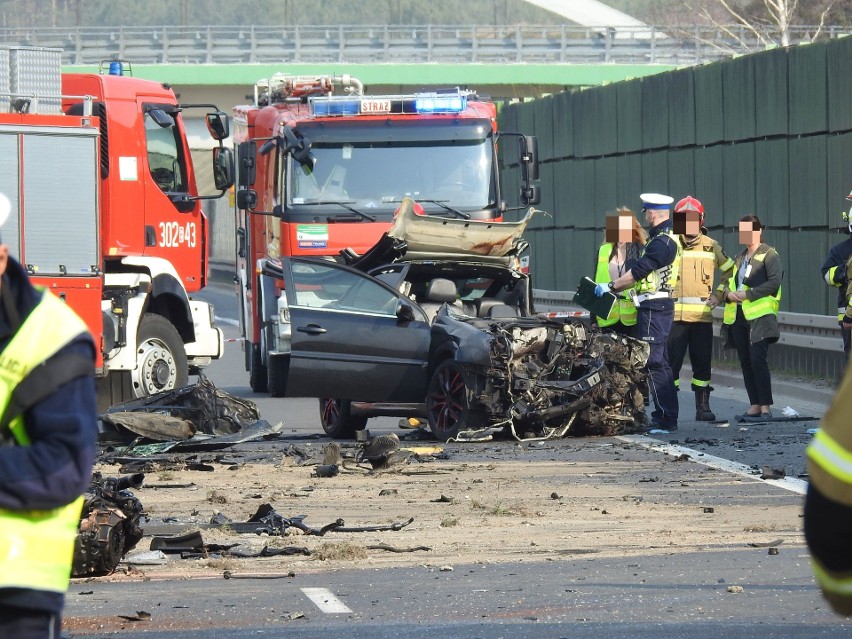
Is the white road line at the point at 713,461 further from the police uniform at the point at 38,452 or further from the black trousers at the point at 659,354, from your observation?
the police uniform at the point at 38,452

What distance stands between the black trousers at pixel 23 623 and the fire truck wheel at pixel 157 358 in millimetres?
12705

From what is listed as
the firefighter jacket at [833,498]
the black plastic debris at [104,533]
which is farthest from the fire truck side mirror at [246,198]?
the firefighter jacket at [833,498]

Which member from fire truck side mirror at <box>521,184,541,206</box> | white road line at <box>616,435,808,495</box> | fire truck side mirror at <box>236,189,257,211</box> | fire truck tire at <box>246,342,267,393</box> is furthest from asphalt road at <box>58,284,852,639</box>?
fire truck tire at <box>246,342,267,393</box>

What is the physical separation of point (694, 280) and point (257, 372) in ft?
21.6

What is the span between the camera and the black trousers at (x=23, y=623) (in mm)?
3598

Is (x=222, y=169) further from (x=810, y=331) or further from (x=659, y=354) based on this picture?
(x=810, y=331)

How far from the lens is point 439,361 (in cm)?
1417

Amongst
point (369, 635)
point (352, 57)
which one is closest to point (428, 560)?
point (369, 635)

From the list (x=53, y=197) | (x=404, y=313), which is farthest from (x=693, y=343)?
(x=53, y=197)

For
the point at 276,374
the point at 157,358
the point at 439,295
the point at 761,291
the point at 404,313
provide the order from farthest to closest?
1. the point at 276,374
2. the point at 157,358
3. the point at 439,295
4. the point at 761,291
5. the point at 404,313

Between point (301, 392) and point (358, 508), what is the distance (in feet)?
13.0

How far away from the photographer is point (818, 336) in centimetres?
1795

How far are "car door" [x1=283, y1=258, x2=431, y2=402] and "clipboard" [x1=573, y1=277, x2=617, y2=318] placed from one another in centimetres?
140

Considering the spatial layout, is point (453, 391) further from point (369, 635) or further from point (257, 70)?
point (257, 70)
